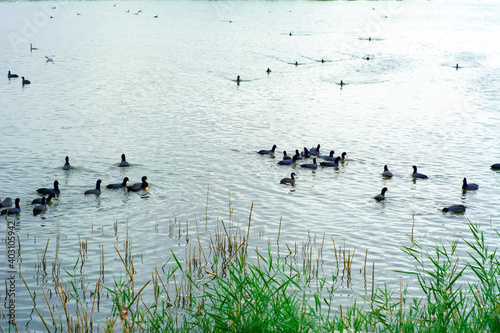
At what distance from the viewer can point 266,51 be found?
54.2 m

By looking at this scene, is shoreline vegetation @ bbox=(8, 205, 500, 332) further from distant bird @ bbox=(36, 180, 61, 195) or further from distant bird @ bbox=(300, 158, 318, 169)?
distant bird @ bbox=(300, 158, 318, 169)

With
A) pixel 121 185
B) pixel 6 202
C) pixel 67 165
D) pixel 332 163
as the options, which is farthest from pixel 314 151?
pixel 6 202

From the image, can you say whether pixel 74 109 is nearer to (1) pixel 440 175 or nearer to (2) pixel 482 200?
(1) pixel 440 175

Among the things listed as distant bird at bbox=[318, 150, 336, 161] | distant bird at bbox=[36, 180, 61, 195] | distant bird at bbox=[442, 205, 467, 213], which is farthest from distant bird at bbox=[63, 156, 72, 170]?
distant bird at bbox=[442, 205, 467, 213]

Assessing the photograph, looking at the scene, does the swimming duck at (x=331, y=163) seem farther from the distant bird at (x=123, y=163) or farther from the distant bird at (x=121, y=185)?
the distant bird at (x=121, y=185)

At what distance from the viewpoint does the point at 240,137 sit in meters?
25.9

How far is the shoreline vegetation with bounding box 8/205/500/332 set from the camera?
7801 mm

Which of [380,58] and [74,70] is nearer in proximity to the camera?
[74,70]

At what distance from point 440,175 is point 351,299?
11.2 meters

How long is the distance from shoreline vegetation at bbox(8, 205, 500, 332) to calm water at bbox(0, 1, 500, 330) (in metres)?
0.51

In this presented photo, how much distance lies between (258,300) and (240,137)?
1817 centimetres

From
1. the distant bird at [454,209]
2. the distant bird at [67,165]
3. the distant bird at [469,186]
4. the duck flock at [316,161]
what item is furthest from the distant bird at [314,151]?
the distant bird at [67,165]

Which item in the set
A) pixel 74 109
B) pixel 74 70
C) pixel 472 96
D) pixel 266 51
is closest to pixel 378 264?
pixel 74 109

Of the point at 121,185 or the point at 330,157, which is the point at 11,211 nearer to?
the point at 121,185
